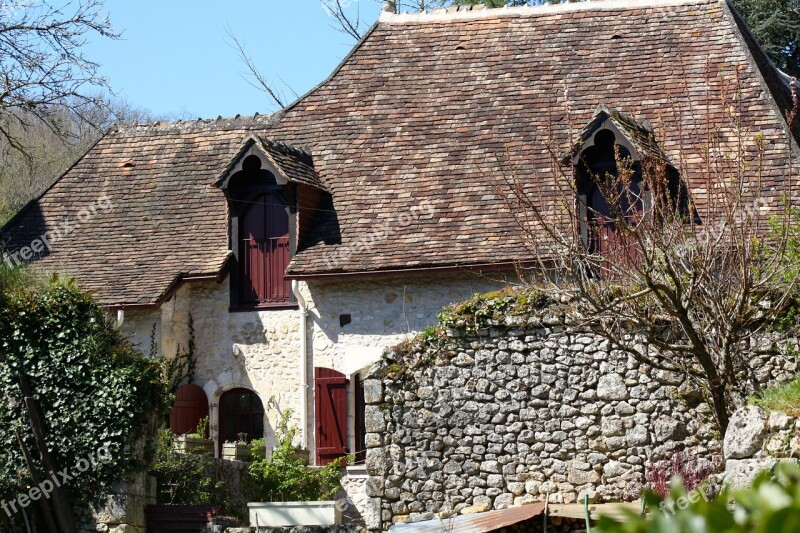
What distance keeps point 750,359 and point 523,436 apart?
2330mm

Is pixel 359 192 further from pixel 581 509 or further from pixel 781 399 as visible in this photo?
pixel 781 399

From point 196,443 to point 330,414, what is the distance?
1.96 metres

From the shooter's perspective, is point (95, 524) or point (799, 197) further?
point (799, 197)

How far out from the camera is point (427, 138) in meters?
16.9

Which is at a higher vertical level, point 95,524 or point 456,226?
point 456,226

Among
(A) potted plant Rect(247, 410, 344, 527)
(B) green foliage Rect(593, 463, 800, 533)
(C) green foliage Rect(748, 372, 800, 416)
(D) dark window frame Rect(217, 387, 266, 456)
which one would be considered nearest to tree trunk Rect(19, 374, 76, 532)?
(A) potted plant Rect(247, 410, 344, 527)

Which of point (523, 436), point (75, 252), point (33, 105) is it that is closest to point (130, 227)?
point (75, 252)

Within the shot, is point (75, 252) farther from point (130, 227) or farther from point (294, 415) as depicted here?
point (294, 415)

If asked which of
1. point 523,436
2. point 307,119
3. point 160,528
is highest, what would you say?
point 307,119

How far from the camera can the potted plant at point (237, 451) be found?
48.2ft

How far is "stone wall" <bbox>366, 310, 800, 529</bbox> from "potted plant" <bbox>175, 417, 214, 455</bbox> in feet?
11.9

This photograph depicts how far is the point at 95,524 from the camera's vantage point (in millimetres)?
12008

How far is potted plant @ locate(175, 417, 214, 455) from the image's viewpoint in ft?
46.9

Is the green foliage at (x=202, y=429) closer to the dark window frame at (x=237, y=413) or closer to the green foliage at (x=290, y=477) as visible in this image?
the dark window frame at (x=237, y=413)
